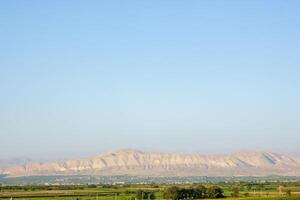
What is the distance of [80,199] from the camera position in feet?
250

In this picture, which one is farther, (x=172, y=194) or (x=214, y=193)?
(x=214, y=193)

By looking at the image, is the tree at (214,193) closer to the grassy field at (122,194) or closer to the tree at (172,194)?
the grassy field at (122,194)

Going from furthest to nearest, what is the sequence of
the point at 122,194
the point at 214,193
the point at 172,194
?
the point at 122,194, the point at 214,193, the point at 172,194

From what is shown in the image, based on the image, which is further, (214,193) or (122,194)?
(122,194)

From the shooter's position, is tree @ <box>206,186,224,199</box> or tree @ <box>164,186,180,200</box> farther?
tree @ <box>206,186,224,199</box>

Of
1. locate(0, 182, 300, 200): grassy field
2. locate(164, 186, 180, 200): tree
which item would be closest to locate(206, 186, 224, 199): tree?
locate(0, 182, 300, 200): grassy field

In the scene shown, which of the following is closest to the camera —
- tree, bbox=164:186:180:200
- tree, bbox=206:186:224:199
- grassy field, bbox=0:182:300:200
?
grassy field, bbox=0:182:300:200

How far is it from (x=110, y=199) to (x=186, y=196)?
12.9m

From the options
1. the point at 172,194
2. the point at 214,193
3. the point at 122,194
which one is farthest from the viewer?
the point at 122,194

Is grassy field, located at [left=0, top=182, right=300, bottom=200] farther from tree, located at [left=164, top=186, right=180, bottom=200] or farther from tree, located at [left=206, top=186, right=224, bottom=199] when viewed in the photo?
tree, located at [left=164, top=186, right=180, bottom=200]

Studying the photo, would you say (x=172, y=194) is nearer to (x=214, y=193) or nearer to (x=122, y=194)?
(x=214, y=193)

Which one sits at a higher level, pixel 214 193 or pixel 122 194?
pixel 122 194

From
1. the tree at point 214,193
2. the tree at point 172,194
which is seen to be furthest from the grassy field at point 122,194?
the tree at point 172,194


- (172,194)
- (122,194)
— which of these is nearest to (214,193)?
(172,194)
